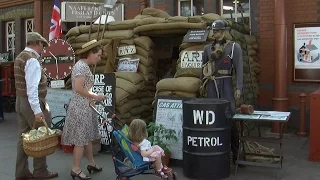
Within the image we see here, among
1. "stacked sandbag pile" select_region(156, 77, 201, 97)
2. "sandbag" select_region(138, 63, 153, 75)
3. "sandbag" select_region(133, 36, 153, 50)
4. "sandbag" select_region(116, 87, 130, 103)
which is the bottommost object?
"sandbag" select_region(116, 87, 130, 103)

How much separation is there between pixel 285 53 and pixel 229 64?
2770mm

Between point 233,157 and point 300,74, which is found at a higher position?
point 300,74

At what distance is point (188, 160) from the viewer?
18.0ft

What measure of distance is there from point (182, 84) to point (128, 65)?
185 cm

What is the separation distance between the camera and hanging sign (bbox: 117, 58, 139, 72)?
7.92 m

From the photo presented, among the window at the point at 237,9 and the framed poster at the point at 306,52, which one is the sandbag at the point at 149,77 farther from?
the framed poster at the point at 306,52

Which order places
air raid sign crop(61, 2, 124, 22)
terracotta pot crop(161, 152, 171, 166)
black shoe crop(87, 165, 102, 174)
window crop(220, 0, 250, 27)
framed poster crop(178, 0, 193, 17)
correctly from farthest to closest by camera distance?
framed poster crop(178, 0, 193, 17), air raid sign crop(61, 2, 124, 22), window crop(220, 0, 250, 27), terracotta pot crop(161, 152, 171, 166), black shoe crop(87, 165, 102, 174)

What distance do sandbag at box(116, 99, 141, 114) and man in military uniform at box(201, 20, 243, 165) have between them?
1735mm

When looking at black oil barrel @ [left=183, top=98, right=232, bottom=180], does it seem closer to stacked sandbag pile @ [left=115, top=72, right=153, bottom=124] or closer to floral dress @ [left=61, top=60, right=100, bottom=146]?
floral dress @ [left=61, top=60, right=100, bottom=146]

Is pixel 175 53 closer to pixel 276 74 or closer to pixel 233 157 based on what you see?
pixel 276 74

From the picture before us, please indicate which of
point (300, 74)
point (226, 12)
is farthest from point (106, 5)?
point (300, 74)

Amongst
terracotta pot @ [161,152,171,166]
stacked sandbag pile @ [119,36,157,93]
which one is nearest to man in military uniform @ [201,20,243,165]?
terracotta pot @ [161,152,171,166]

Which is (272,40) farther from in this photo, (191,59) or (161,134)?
(161,134)

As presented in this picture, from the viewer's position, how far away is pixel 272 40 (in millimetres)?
Result: 8977
